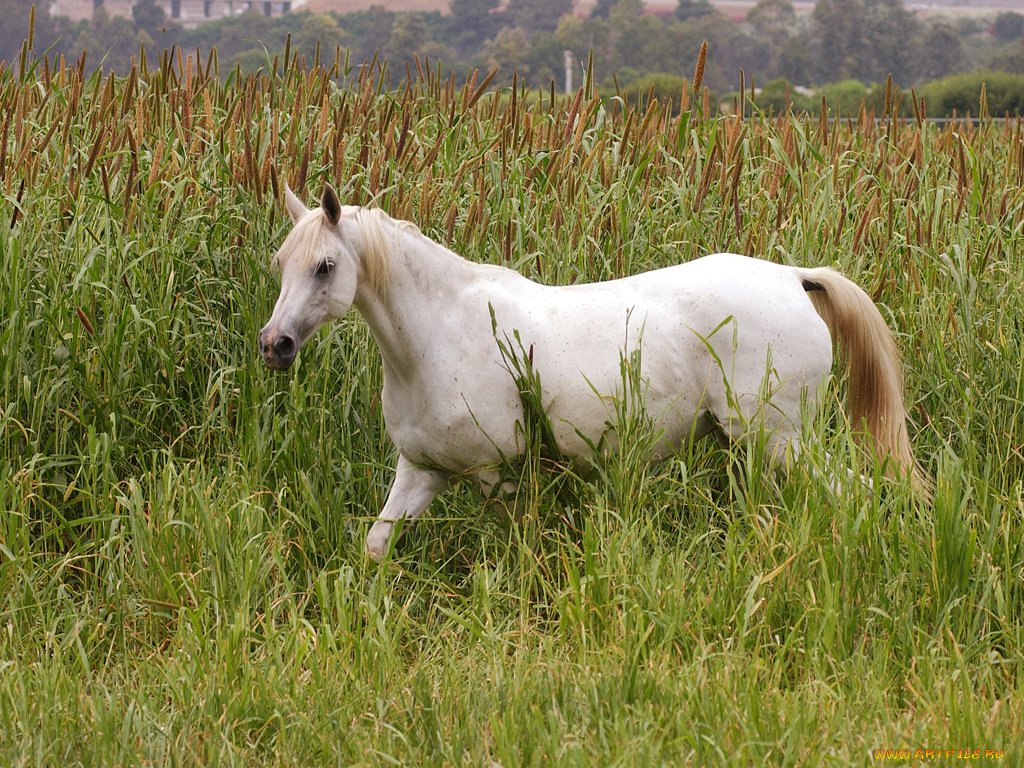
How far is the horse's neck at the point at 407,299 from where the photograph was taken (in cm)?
331

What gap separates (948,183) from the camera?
5.53 metres

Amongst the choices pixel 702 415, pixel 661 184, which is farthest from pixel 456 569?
pixel 661 184

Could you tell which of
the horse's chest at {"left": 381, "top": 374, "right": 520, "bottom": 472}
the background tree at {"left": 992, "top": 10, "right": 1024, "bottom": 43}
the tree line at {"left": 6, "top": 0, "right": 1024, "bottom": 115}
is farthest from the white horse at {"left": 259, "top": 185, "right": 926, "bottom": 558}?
the background tree at {"left": 992, "top": 10, "right": 1024, "bottom": 43}

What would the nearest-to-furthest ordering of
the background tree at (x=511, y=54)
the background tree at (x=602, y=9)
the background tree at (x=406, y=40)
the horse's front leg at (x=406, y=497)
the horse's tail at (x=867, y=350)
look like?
1. the horse's front leg at (x=406, y=497)
2. the horse's tail at (x=867, y=350)
3. the background tree at (x=406, y=40)
4. the background tree at (x=511, y=54)
5. the background tree at (x=602, y=9)

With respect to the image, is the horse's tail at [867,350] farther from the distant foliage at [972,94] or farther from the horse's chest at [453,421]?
the distant foliage at [972,94]

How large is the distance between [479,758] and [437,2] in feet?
461

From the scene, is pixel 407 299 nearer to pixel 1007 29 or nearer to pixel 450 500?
pixel 450 500

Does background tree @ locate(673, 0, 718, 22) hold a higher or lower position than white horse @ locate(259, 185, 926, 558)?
higher

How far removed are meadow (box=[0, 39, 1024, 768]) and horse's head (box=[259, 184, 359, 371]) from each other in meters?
0.56

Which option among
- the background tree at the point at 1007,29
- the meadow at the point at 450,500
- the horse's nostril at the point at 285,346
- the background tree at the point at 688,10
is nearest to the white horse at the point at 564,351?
the meadow at the point at 450,500

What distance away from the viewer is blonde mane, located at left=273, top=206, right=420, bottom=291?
305 centimetres

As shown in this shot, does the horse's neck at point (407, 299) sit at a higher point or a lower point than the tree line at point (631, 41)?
lower

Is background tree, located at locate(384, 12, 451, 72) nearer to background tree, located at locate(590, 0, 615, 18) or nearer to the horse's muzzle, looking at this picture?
background tree, located at locate(590, 0, 615, 18)

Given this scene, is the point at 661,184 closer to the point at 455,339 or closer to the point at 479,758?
the point at 455,339
